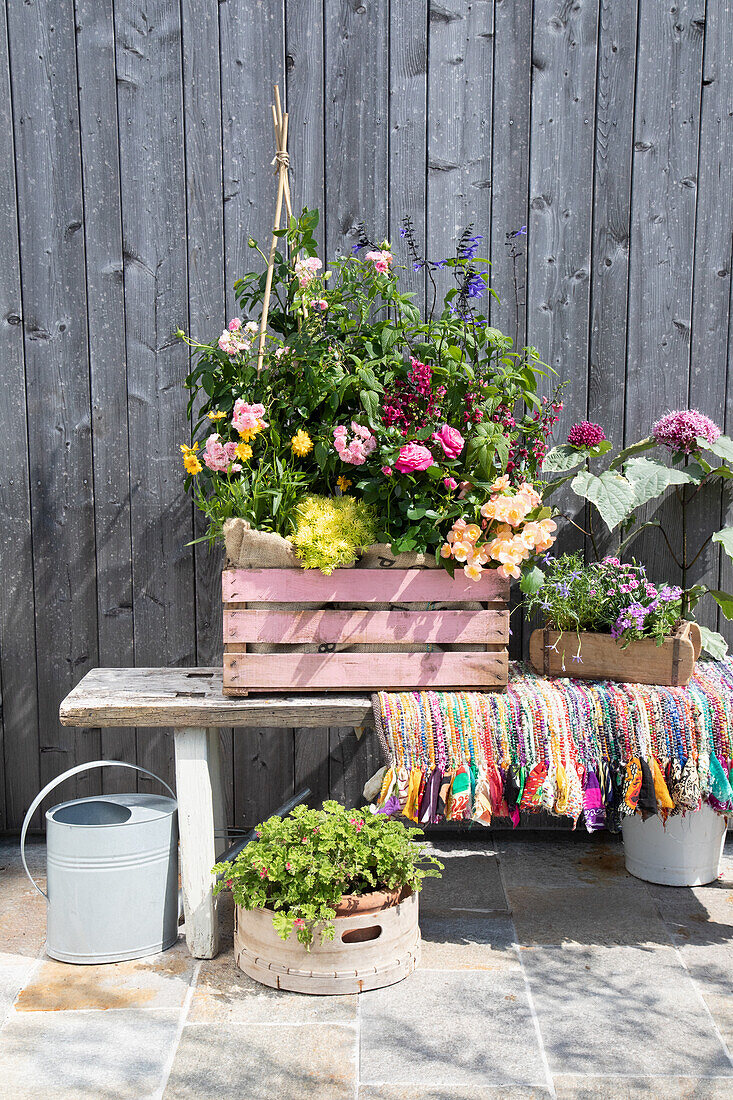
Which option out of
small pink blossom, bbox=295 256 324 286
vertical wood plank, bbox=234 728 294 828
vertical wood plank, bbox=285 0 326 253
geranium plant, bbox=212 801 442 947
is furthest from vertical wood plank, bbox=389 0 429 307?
geranium plant, bbox=212 801 442 947

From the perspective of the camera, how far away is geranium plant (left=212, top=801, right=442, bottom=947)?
2.09 meters

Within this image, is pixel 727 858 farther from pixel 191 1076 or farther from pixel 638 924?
pixel 191 1076

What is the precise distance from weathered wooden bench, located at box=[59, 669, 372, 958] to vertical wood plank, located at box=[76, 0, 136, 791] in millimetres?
669

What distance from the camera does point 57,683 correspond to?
301cm

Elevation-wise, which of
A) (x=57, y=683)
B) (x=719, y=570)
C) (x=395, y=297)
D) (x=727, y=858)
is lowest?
(x=727, y=858)

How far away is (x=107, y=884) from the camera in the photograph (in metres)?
2.28

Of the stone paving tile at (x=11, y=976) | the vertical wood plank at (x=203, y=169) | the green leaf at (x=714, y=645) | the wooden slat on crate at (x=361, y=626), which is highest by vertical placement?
the vertical wood plank at (x=203, y=169)

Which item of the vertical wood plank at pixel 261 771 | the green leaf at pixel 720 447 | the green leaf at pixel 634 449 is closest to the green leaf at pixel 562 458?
the green leaf at pixel 634 449

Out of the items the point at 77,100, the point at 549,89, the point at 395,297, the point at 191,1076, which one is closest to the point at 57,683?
the point at 191,1076

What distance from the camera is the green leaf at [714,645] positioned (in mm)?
2691

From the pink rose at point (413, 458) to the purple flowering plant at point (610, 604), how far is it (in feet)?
1.94

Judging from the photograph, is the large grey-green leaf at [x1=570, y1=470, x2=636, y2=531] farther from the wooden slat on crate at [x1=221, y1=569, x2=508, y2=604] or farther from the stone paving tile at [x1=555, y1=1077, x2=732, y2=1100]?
the stone paving tile at [x1=555, y1=1077, x2=732, y2=1100]

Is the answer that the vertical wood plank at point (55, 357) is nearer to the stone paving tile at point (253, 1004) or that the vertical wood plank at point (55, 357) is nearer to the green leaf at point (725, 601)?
the stone paving tile at point (253, 1004)

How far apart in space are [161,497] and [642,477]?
1569 millimetres
